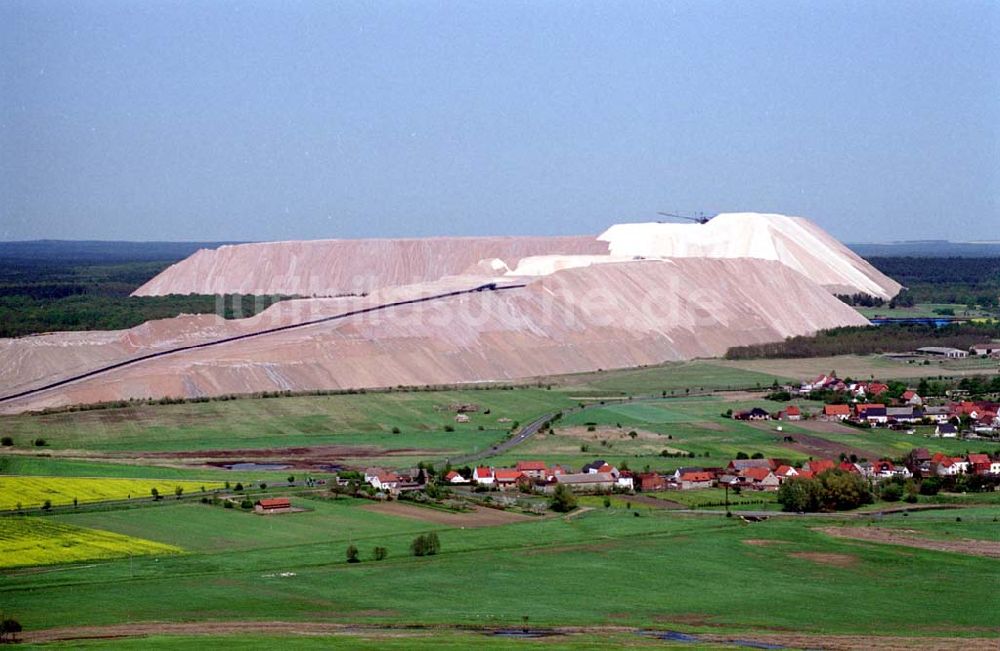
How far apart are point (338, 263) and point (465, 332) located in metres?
59.4

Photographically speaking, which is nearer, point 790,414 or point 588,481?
point 588,481

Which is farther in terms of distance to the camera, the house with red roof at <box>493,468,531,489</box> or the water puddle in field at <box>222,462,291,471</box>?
the water puddle in field at <box>222,462,291,471</box>

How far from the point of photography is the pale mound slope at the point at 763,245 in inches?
5300

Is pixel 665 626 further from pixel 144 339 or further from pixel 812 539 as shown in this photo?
pixel 144 339

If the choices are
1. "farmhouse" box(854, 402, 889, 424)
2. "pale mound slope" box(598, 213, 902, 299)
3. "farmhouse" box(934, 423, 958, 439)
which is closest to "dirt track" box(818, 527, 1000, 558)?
"farmhouse" box(934, 423, 958, 439)

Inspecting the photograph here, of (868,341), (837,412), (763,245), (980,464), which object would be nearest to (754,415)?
(837,412)

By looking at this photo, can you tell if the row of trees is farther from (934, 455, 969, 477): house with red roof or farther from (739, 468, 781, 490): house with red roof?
(739, 468, 781, 490): house with red roof

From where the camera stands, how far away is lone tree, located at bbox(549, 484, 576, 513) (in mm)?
45750

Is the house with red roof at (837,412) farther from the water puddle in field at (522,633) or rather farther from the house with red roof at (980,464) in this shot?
the water puddle in field at (522,633)

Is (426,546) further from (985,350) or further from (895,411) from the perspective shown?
(985,350)

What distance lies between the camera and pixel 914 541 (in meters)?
40.6

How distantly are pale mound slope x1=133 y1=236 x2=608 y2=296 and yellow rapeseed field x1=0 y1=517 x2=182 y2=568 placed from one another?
95.1 m

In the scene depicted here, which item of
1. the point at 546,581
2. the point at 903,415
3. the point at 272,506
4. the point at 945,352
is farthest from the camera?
the point at 945,352

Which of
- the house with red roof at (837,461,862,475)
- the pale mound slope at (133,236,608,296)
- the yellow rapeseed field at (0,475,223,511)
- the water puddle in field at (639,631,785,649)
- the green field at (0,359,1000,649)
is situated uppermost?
the pale mound slope at (133,236,608,296)
